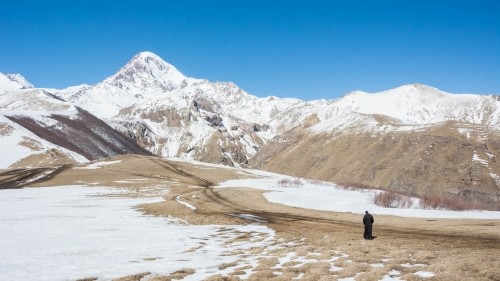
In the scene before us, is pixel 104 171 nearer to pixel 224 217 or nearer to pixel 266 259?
pixel 224 217

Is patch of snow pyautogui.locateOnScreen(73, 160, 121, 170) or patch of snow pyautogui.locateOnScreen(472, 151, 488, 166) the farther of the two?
patch of snow pyautogui.locateOnScreen(472, 151, 488, 166)

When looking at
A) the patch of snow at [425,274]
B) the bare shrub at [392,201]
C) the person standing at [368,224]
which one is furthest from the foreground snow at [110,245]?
the bare shrub at [392,201]

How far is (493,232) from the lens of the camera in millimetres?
30438

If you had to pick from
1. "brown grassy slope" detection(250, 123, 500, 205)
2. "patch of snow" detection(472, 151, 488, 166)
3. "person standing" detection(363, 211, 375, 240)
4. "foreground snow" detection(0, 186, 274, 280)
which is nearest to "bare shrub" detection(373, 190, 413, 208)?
"foreground snow" detection(0, 186, 274, 280)

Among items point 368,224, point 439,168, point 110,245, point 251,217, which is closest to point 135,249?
point 110,245

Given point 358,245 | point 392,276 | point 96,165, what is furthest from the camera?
point 96,165

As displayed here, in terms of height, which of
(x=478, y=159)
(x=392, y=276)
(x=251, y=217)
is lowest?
(x=251, y=217)

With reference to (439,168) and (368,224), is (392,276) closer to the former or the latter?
(368,224)

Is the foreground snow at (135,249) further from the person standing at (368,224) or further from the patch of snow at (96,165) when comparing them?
the patch of snow at (96,165)

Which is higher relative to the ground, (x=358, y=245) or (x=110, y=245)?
(x=358, y=245)

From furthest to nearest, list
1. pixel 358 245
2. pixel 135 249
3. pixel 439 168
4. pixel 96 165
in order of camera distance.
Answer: pixel 439 168
pixel 96 165
pixel 135 249
pixel 358 245

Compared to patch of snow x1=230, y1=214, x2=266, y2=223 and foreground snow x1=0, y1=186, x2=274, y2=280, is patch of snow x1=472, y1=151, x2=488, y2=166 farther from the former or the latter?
foreground snow x1=0, y1=186, x2=274, y2=280

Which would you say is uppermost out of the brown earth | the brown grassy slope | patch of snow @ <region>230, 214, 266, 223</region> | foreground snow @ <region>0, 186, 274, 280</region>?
the brown grassy slope

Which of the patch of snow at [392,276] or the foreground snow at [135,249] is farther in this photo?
the foreground snow at [135,249]
